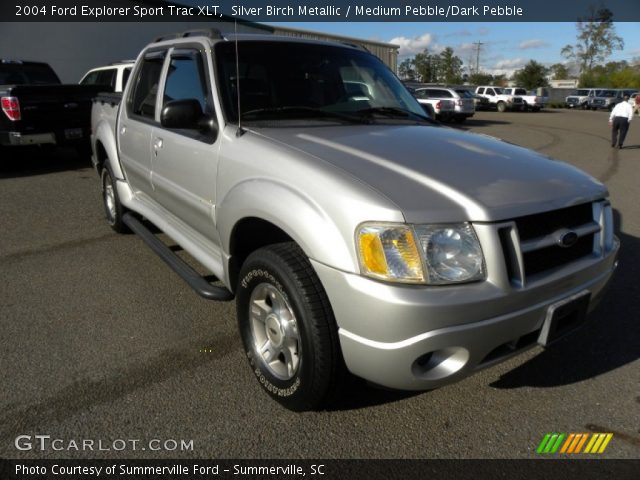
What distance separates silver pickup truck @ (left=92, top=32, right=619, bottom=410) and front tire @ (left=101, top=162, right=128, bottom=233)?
1734mm

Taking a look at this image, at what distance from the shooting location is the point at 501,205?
2123mm

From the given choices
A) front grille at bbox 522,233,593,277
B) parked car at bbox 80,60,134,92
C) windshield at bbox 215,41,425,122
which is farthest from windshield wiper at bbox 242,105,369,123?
parked car at bbox 80,60,134,92

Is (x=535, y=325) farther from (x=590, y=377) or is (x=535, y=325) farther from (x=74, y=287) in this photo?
(x=74, y=287)

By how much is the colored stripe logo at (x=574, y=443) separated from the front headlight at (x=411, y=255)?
99 cm

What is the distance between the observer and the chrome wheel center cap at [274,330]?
2.53 meters

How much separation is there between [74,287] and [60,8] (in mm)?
19161

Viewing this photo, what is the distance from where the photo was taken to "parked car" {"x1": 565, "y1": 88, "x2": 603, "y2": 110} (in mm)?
45094

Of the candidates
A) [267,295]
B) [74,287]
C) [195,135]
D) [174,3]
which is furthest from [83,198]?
[174,3]

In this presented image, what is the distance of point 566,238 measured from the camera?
90.3 inches

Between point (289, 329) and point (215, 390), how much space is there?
0.65m

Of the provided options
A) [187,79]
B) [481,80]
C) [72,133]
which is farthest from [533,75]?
[187,79]

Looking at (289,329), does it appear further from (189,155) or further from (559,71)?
(559,71)

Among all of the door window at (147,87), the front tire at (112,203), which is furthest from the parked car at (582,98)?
the door window at (147,87)

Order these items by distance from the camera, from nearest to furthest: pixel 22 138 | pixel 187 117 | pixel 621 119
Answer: pixel 187 117
pixel 22 138
pixel 621 119
